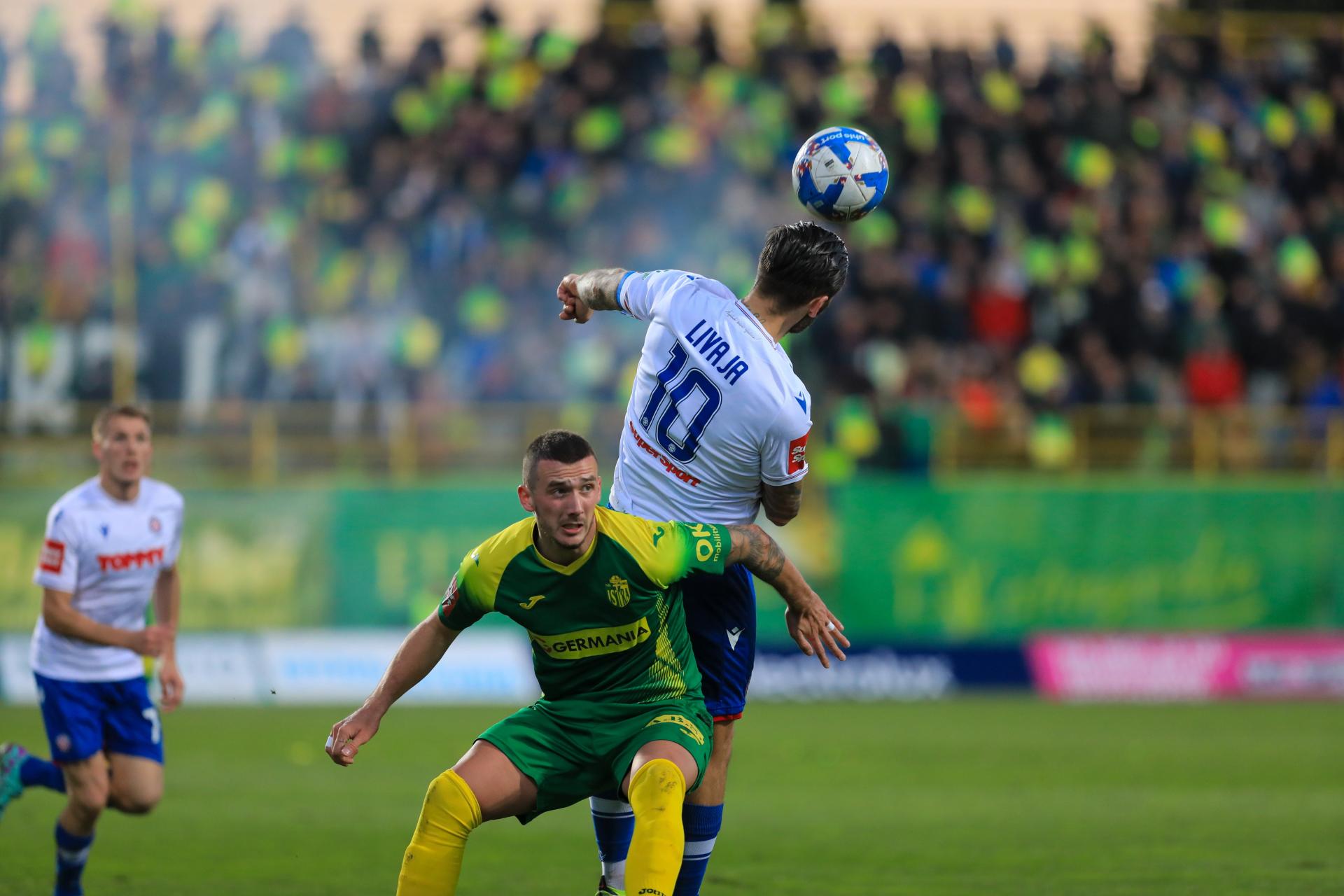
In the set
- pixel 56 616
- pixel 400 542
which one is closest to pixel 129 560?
pixel 56 616

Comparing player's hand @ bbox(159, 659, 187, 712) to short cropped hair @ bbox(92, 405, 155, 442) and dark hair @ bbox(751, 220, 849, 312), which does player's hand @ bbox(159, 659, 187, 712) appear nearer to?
short cropped hair @ bbox(92, 405, 155, 442)

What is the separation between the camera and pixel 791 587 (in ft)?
20.9

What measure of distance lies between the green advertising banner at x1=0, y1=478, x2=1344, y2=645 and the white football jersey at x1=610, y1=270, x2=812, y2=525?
36.8 ft

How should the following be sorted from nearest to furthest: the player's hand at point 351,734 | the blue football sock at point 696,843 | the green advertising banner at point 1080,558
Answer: the player's hand at point 351,734 → the blue football sock at point 696,843 → the green advertising banner at point 1080,558

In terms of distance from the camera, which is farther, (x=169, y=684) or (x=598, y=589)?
(x=169, y=684)

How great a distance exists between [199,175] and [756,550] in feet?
50.4

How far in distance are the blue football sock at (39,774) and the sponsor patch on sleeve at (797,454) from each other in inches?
169

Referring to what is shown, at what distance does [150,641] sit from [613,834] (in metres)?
2.49

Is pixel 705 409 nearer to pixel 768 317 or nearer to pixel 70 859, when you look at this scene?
pixel 768 317

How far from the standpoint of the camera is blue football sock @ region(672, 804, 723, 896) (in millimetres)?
6750

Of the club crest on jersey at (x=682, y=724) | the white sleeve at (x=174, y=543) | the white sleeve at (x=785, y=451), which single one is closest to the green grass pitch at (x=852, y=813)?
the white sleeve at (x=174, y=543)

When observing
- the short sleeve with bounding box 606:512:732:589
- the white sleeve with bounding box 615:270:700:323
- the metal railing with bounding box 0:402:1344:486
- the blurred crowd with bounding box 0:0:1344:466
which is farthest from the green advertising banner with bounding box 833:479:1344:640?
the short sleeve with bounding box 606:512:732:589

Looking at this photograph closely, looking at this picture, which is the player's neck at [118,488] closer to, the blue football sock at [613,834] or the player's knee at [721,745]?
the blue football sock at [613,834]

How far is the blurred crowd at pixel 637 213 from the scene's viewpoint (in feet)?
62.5
